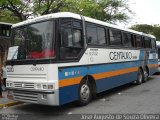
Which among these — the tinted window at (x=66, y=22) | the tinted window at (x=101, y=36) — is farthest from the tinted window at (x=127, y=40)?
the tinted window at (x=66, y=22)

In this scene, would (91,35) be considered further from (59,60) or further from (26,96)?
(26,96)

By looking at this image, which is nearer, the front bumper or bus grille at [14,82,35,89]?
the front bumper

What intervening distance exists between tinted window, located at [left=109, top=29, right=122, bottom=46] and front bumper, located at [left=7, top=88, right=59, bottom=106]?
468 centimetres

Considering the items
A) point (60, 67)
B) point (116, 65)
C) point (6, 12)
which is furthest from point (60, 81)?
point (6, 12)

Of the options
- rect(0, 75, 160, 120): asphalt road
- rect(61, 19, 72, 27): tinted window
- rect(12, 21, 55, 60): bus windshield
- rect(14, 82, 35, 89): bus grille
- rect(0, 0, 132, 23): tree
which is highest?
rect(0, 0, 132, 23): tree

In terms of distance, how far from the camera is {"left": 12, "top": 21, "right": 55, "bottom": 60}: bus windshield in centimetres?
805

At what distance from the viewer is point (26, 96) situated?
27.9ft

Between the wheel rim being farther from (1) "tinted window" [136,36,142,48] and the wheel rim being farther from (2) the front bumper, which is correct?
(1) "tinted window" [136,36,142,48]

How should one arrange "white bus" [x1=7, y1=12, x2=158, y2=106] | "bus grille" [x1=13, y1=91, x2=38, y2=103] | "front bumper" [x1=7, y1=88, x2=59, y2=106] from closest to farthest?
"front bumper" [x1=7, y1=88, x2=59, y2=106]
"white bus" [x1=7, y1=12, x2=158, y2=106]
"bus grille" [x1=13, y1=91, x2=38, y2=103]

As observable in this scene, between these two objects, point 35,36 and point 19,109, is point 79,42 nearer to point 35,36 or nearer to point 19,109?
point 35,36

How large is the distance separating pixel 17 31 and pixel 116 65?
15.8 feet

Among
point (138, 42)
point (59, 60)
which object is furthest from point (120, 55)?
point (59, 60)

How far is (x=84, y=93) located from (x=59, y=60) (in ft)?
6.41

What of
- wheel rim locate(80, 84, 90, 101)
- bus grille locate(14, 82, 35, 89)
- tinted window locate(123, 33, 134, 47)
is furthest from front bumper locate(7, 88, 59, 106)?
tinted window locate(123, 33, 134, 47)
